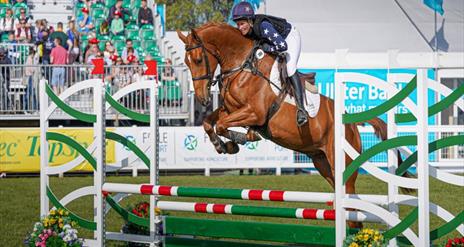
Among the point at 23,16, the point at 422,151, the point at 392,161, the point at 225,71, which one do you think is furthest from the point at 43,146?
the point at 23,16

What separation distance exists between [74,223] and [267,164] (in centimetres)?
1003

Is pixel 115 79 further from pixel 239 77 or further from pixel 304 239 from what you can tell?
pixel 304 239

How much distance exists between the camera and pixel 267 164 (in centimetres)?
1791

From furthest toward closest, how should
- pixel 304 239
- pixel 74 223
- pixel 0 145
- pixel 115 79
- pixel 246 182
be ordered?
pixel 115 79, pixel 0 145, pixel 246 182, pixel 74 223, pixel 304 239

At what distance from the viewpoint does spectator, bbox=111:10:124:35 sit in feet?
74.5

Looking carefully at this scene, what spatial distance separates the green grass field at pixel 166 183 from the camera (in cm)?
1047

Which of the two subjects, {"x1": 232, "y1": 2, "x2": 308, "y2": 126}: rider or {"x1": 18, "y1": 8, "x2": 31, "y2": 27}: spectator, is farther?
{"x1": 18, "y1": 8, "x2": 31, "y2": 27}: spectator

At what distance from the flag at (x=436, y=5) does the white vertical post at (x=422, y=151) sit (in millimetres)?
15970

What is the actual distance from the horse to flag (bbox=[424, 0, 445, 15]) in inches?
521

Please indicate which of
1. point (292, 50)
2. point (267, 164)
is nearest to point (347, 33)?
point (267, 164)

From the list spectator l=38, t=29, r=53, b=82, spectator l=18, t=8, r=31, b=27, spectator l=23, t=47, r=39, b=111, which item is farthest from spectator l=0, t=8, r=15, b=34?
spectator l=23, t=47, r=39, b=111

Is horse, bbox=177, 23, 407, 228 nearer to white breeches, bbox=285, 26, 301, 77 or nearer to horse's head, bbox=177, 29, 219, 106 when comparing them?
horse's head, bbox=177, 29, 219, 106

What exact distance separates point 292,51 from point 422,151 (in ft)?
9.69

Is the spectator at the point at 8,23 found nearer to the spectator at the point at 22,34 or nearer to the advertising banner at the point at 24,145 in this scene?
the spectator at the point at 22,34
